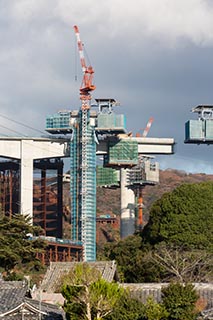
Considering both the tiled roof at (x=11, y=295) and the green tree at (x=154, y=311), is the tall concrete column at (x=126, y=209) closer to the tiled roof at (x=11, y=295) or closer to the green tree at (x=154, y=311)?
the tiled roof at (x=11, y=295)

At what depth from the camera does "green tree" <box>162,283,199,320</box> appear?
5481 cm

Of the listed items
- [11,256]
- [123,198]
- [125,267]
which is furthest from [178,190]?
[123,198]

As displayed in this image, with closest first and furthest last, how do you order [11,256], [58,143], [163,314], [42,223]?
[163,314] → [11,256] → [58,143] → [42,223]

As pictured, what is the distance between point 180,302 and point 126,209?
11538cm

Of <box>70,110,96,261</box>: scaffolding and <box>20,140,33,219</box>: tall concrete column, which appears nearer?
<box>20,140,33,219</box>: tall concrete column

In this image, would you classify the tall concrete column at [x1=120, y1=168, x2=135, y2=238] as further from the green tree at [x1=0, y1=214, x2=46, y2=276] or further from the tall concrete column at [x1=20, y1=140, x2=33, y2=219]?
the green tree at [x1=0, y1=214, x2=46, y2=276]

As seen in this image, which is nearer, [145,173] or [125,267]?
[125,267]

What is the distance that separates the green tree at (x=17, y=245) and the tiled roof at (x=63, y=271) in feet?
49.3

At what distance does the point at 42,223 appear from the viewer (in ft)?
517

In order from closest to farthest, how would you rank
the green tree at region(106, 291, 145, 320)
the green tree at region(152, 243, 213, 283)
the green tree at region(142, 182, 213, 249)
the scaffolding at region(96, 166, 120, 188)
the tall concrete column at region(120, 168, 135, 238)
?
the green tree at region(106, 291, 145, 320) → the green tree at region(152, 243, 213, 283) → the green tree at region(142, 182, 213, 249) → the tall concrete column at region(120, 168, 135, 238) → the scaffolding at region(96, 166, 120, 188)

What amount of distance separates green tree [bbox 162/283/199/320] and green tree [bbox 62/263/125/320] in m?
2.96

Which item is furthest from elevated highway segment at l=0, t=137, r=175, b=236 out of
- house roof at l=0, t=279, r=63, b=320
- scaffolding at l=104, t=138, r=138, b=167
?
house roof at l=0, t=279, r=63, b=320

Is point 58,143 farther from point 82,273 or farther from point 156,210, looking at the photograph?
point 82,273

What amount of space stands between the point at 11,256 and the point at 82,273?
3556 centimetres
